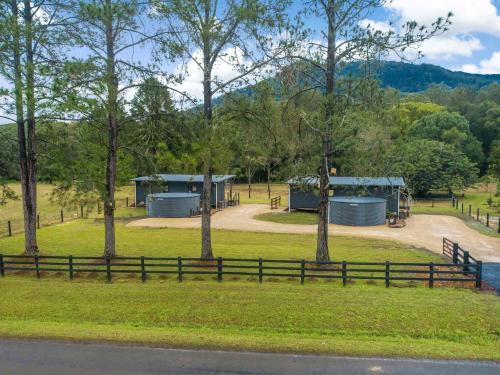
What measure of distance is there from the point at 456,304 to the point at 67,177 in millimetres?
13046

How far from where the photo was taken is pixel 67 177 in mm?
15703

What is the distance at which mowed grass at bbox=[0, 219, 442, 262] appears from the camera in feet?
61.8

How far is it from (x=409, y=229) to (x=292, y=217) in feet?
27.7

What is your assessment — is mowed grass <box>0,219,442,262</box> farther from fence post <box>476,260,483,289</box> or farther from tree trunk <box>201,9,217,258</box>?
fence post <box>476,260,483,289</box>

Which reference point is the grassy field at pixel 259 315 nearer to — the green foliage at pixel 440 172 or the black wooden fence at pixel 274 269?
the black wooden fence at pixel 274 269

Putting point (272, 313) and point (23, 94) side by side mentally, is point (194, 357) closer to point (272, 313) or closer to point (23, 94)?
point (272, 313)

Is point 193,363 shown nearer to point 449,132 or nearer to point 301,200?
point 301,200

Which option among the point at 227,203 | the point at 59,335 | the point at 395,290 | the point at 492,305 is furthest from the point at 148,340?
the point at 227,203

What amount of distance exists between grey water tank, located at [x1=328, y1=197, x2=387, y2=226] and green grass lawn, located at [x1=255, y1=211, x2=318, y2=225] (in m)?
1.59

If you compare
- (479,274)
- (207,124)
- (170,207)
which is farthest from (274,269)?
(170,207)

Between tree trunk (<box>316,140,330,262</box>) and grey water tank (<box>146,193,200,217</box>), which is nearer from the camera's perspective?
tree trunk (<box>316,140,330,262</box>)

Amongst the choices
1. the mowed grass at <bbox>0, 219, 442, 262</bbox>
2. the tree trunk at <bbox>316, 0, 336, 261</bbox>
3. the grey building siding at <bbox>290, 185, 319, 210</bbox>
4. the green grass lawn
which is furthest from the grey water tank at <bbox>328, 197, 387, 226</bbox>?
the tree trunk at <bbox>316, 0, 336, 261</bbox>

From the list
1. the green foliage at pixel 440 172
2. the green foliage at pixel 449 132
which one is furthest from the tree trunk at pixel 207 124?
the green foliage at pixel 449 132

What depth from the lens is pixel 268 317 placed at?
32.5 ft
